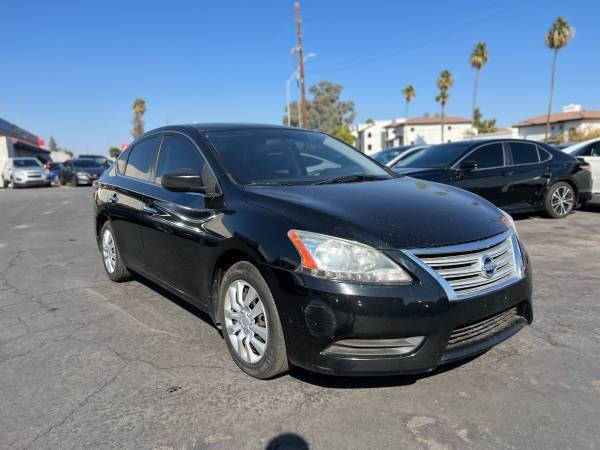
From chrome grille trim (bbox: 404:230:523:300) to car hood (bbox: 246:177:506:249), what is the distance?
0.05m

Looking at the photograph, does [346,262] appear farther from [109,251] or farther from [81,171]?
[81,171]

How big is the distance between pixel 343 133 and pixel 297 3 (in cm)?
4877

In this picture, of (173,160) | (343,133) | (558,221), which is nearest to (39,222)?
(173,160)

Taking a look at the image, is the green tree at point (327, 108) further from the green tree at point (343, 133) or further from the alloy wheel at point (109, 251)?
A: the alloy wheel at point (109, 251)

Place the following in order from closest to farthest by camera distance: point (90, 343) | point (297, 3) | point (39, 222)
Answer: point (90, 343)
point (39, 222)
point (297, 3)

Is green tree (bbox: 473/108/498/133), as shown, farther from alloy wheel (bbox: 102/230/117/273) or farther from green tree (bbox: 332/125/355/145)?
alloy wheel (bbox: 102/230/117/273)

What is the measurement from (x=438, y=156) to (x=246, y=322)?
6.64 m

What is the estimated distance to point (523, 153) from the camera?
9.06 meters

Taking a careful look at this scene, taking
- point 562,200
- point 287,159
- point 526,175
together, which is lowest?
point 562,200

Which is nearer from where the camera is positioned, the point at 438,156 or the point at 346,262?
the point at 346,262

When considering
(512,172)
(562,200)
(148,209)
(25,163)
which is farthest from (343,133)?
(148,209)

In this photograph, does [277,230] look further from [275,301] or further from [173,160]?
[173,160]

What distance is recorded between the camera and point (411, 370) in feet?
8.71

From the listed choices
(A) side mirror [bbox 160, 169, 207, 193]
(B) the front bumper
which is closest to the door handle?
(A) side mirror [bbox 160, 169, 207, 193]
